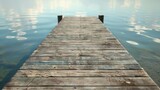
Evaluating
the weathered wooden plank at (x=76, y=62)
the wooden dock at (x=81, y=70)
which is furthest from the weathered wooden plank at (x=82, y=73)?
the weathered wooden plank at (x=76, y=62)

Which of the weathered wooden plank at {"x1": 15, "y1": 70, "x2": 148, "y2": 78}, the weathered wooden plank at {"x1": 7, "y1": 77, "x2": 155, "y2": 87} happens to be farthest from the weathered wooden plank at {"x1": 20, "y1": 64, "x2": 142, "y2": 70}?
the weathered wooden plank at {"x1": 7, "y1": 77, "x2": 155, "y2": 87}

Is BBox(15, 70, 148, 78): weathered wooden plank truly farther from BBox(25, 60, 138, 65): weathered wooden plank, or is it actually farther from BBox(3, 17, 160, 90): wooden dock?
BBox(25, 60, 138, 65): weathered wooden plank

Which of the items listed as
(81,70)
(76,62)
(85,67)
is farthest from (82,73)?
Answer: (76,62)

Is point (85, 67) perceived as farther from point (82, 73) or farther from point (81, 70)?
point (82, 73)

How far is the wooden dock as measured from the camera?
3574 mm

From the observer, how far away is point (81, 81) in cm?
374

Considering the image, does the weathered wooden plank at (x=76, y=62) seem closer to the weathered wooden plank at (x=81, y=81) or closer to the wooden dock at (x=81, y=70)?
the wooden dock at (x=81, y=70)

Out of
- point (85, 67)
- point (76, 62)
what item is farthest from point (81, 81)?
point (76, 62)

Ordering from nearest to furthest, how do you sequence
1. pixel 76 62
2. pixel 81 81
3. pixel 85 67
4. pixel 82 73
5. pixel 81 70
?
1. pixel 81 81
2. pixel 82 73
3. pixel 81 70
4. pixel 85 67
5. pixel 76 62

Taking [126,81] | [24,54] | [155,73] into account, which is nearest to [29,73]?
[126,81]

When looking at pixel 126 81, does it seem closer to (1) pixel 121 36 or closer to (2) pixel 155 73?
→ (2) pixel 155 73

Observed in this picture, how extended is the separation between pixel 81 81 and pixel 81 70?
Answer: 50cm

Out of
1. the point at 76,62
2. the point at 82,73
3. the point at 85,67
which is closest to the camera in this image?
the point at 82,73

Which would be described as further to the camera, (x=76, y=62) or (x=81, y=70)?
(x=76, y=62)
